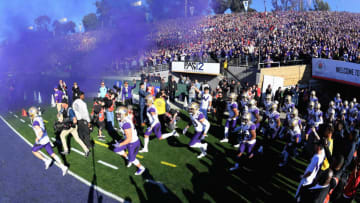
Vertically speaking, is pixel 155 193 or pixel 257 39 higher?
pixel 257 39

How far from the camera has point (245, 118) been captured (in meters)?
7.13

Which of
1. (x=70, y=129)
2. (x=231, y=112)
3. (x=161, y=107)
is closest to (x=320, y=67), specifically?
(x=231, y=112)

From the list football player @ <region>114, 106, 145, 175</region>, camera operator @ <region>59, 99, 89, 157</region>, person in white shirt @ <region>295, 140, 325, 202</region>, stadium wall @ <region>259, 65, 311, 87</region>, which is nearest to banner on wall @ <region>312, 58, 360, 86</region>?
stadium wall @ <region>259, 65, 311, 87</region>

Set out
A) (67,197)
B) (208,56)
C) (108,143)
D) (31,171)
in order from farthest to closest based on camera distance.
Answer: (208,56), (108,143), (31,171), (67,197)

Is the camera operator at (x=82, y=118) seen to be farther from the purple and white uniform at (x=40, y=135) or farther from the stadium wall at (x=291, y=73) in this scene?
the stadium wall at (x=291, y=73)

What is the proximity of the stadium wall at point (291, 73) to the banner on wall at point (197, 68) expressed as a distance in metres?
3.84

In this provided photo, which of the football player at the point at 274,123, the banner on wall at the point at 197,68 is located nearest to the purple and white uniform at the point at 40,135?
the football player at the point at 274,123

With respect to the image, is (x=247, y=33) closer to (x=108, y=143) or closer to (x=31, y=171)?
(x=108, y=143)

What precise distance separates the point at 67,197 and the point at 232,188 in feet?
13.9

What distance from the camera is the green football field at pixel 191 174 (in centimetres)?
639

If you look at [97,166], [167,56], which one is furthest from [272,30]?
[97,166]

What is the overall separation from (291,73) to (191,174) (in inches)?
577

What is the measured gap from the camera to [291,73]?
18875 millimetres

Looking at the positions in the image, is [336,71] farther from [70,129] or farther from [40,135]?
[40,135]
